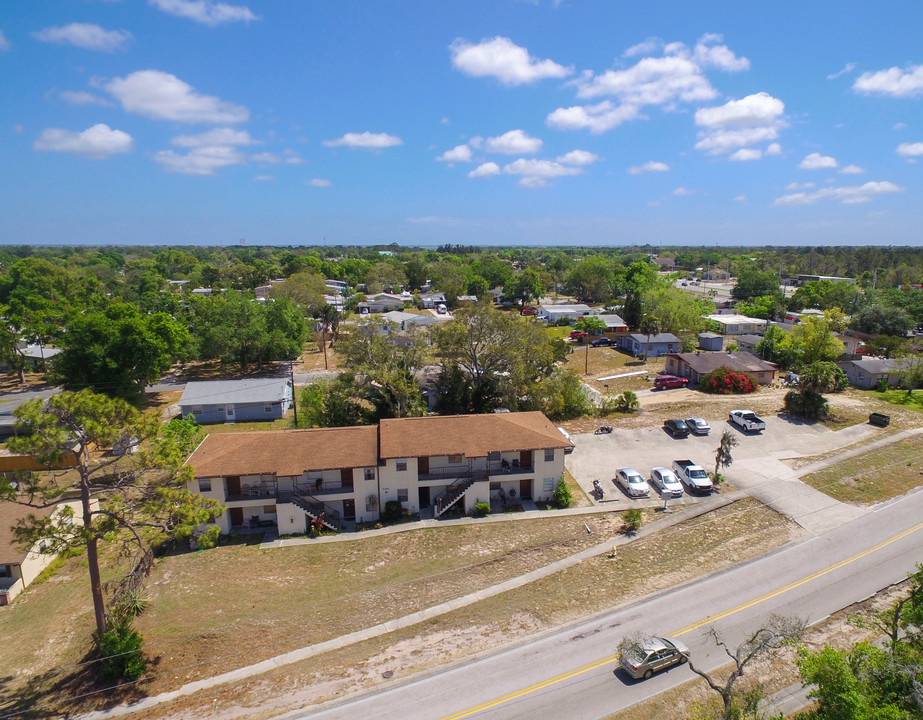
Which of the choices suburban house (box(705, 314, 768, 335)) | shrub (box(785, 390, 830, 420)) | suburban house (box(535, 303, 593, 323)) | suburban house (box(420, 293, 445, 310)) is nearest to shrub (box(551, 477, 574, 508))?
shrub (box(785, 390, 830, 420))

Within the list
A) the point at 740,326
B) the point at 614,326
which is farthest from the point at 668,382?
the point at 740,326

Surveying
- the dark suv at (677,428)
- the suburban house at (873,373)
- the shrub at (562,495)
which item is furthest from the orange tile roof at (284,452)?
the suburban house at (873,373)

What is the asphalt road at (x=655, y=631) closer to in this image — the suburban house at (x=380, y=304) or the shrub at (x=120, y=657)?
the shrub at (x=120, y=657)

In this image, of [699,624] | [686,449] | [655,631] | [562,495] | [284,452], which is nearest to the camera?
[655,631]

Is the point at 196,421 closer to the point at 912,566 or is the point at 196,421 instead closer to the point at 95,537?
the point at 95,537

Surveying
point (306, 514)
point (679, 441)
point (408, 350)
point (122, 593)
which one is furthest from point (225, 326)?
point (679, 441)

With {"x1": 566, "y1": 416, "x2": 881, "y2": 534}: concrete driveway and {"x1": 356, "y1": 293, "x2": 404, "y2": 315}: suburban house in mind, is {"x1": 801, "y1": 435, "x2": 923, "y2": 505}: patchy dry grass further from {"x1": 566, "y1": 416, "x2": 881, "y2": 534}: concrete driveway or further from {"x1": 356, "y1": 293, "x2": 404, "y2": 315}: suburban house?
{"x1": 356, "y1": 293, "x2": 404, "y2": 315}: suburban house

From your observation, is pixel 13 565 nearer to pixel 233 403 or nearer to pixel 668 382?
pixel 233 403

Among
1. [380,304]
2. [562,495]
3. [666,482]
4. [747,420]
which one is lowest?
[562,495]
